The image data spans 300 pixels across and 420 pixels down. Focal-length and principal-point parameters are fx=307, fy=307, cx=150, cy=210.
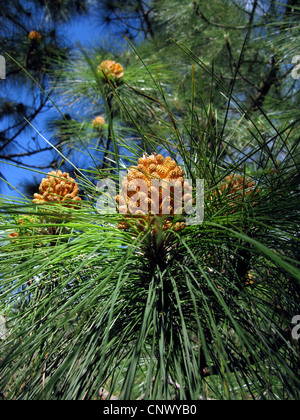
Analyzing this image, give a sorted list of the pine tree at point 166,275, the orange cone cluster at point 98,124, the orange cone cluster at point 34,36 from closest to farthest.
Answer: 1. the pine tree at point 166,275
2. the orange cone cluster at point 98,124
3. the orange cone cluster at point 34,36

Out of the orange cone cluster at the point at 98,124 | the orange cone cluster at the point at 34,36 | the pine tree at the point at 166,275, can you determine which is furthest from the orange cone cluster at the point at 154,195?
the orange cone cluster at the point at 34,36

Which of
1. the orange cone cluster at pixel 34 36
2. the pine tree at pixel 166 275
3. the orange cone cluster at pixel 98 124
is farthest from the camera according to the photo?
the orange cone cluster at pixel 34 36

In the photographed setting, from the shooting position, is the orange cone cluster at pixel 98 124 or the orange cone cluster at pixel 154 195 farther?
the orange cone cluster at pixel 98 124

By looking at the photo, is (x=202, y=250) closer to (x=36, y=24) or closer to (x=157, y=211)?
(x=157, y=211)

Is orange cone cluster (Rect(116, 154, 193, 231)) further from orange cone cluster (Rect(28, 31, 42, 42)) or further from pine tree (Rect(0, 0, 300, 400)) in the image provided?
orange cone cluster (Rect(28, 31, 42, 42))

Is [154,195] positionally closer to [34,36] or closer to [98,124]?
[98,124]

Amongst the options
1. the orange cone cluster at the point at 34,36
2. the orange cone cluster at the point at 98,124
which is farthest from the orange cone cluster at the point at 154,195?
the orange cone cluster at the point at 34,36

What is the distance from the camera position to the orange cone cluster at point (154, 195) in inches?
14.0

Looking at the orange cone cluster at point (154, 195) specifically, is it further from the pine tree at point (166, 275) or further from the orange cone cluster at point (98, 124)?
the orange cone cluster at point (98, 124)

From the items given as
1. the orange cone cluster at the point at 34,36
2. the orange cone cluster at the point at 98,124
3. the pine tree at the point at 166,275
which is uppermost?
the orange cone cluster at the point at 34,36

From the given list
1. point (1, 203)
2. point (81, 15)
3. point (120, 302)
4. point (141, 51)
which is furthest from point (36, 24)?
point (120, 302)

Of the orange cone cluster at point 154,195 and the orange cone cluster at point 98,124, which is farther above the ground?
the orange cone cluster at point 98,124

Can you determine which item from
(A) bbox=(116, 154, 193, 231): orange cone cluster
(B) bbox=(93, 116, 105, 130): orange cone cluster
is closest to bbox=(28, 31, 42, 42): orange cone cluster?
(B) bbox=(93, 116, 105, 130): orange cone cluster
